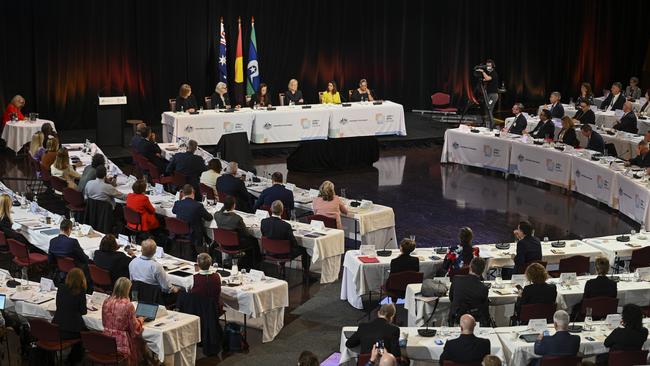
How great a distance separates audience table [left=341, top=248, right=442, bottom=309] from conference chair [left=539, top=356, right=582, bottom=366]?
10.6 feet

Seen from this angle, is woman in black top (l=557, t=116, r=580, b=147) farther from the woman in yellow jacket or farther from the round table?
the round table

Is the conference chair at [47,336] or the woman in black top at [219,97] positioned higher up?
the woman in black top at [219,97]

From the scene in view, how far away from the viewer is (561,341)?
1039 cm

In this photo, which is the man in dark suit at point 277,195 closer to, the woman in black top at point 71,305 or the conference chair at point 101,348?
the woman in black top at point 71,305

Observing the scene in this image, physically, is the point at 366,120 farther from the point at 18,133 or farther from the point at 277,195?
the point at 277,195

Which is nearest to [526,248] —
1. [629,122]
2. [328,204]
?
[328,204]

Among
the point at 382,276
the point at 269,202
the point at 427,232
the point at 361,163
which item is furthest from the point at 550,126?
the point at 382,276

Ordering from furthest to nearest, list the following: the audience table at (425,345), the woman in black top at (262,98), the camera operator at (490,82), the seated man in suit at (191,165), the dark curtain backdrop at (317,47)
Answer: the camera operator at (490,82) < the dark curtain backdrop at (317,47) < the woman in black top at (262,98) < the seated man in suit at (191,165) < the audience table at (425,345)

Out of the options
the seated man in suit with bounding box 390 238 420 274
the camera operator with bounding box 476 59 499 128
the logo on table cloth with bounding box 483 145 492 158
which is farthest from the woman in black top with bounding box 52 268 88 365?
the camera operator with bounding box 476 59 499 128

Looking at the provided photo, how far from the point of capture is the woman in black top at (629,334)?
34.6 feet

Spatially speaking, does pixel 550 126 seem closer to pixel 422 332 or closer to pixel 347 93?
pixel 347 93

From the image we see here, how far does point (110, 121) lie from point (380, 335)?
43.9ft

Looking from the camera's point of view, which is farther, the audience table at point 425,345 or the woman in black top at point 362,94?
the woman in black top at point 362,94

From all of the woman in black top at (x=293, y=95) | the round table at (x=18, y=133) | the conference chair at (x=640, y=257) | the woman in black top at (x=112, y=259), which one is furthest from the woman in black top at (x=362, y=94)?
the woman in black top at (x=112, y=259)
